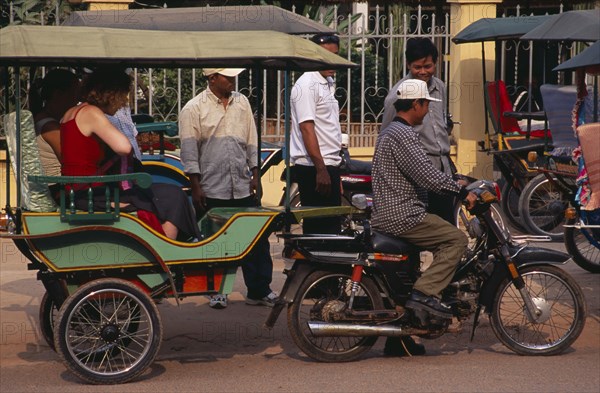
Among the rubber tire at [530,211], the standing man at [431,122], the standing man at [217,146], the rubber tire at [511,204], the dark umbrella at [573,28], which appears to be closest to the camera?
the standing man at [431,122]

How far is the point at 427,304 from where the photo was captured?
20.9ft

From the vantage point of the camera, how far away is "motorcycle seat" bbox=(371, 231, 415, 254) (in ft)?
21.1

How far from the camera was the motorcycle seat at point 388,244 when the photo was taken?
A: 21.1 feet

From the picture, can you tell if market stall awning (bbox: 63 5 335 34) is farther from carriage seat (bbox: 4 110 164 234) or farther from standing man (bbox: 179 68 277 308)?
carriage seat (bbox: 4 110 164 234)

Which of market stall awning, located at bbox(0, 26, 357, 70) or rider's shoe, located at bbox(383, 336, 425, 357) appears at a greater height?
market stall awning, located at bbox(0, 26, 357, 70)

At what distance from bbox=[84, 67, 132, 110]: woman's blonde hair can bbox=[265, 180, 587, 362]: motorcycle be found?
4.16 ft

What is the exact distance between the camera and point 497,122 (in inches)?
448

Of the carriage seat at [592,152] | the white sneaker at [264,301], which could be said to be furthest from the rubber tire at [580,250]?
the white sneaker at [264,301]

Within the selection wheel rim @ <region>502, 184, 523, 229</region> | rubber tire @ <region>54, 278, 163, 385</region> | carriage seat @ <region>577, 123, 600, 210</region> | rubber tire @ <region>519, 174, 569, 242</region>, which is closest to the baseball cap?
rubber tire @ <region>54, 278, 163, 385</region>

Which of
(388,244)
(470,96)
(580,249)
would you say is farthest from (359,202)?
(470,96)

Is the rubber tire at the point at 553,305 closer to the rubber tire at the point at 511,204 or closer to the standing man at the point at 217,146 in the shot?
the standing man at the point at 217,146

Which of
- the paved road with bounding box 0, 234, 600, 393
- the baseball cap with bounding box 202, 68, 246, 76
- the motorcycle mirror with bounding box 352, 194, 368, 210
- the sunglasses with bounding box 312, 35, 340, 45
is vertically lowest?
the paved road with bounding box 0, 234, 600, 393

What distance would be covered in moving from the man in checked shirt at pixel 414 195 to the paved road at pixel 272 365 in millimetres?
433

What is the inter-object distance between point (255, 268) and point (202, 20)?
2908 millimetres
